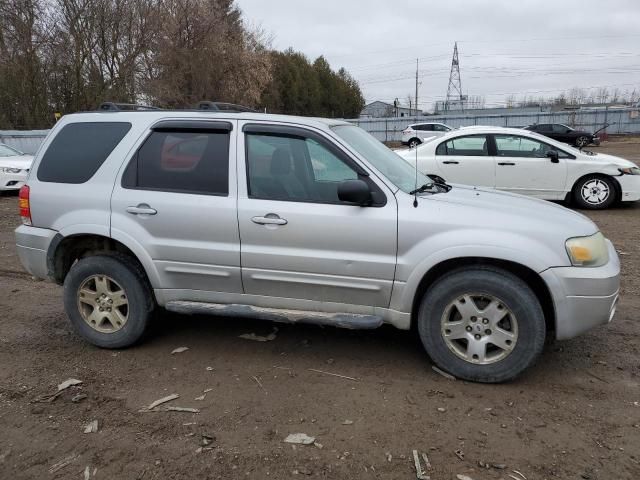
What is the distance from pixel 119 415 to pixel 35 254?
173 cm

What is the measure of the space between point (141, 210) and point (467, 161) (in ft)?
24.5

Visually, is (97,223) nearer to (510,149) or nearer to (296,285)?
(296,285)

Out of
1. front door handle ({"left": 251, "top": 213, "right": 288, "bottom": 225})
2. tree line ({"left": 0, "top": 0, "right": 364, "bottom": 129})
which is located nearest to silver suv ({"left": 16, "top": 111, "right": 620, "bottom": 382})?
front door handle ({"left": 251, "top": 213, "right": 288, "bottom": 225})

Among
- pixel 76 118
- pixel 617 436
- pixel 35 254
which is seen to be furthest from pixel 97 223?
pixel 617 436

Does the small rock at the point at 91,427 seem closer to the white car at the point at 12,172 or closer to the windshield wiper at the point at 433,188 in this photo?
the windshield wiper at the point at 433,188

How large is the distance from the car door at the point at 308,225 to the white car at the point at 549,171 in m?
6.05

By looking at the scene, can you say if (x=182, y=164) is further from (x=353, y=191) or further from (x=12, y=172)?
(x=12, y=172)

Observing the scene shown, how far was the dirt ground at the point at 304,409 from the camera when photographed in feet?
9.16

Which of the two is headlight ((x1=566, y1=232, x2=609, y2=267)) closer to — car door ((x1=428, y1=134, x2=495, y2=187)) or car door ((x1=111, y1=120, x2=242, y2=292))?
car door ((x1=111, y1=120, x2=242, y2=292))

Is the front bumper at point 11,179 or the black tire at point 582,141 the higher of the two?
the black tire at point 582,141

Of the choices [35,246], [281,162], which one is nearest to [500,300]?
[281,162]

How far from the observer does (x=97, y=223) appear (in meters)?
4.04

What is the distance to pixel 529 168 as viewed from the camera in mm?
9672

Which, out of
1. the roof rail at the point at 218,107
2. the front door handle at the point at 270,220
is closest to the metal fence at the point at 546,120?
the roof rail at the point at 218,107
